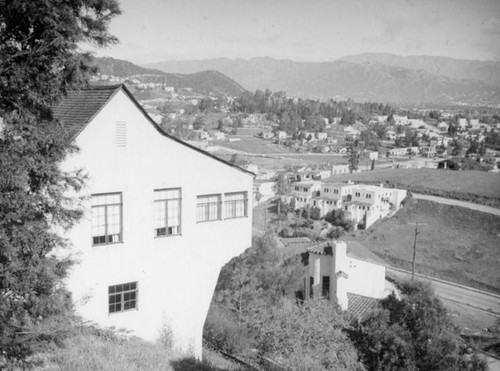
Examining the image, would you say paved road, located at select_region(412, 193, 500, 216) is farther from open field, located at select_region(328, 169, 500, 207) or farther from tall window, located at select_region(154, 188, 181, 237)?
tall window, located at select_region(154, 188, 181, 237)

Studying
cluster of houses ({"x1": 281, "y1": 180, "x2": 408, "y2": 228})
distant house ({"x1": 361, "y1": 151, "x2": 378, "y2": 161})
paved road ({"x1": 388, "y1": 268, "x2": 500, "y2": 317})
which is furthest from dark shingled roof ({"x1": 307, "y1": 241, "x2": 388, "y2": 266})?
distant house ({"x1": 361, "y1": 151, "x2": 378, "y2": 161})

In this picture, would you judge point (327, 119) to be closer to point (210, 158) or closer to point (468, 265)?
point (468, 265)

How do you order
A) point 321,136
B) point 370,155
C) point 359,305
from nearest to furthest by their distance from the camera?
point 359,305 → point 370,155 → point 321,136

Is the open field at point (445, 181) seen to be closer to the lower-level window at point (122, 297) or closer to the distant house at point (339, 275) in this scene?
the distant house at point (339, 275)

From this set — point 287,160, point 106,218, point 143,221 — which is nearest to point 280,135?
point 287,160

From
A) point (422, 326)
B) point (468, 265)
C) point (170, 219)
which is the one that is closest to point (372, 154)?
point (468, 265)

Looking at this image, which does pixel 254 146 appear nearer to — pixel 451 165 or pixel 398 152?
pixel 398 152
